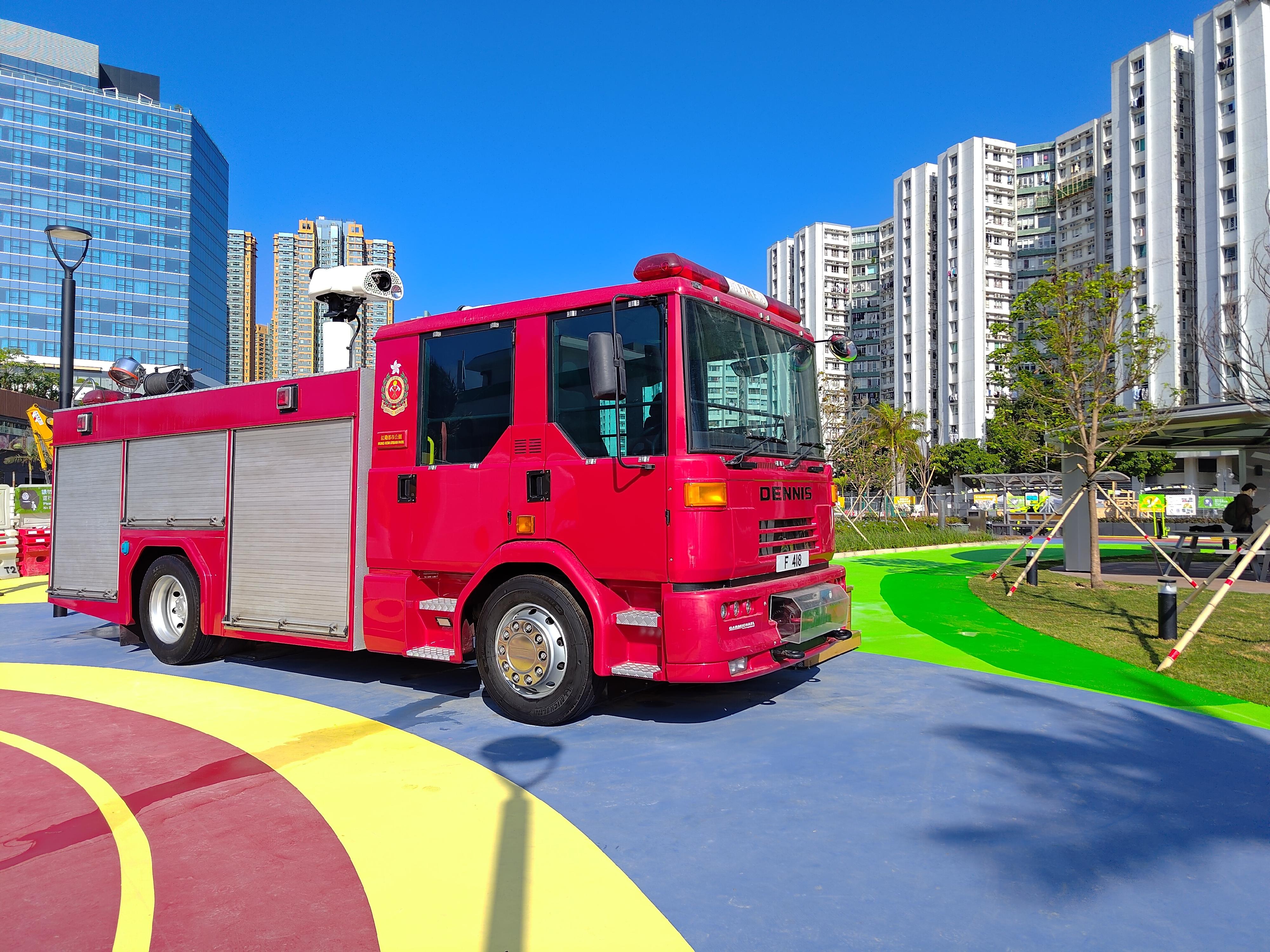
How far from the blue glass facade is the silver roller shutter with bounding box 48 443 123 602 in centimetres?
10167

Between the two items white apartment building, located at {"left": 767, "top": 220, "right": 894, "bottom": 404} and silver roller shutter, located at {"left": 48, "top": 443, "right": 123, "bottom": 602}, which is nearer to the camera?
silver roller shutter, located at {"left": 48, "top": 443, "right": 123, "bottom": 602}

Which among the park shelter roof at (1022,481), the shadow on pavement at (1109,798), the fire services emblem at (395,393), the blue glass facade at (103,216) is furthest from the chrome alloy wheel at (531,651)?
the blue glass facade at (103,216)

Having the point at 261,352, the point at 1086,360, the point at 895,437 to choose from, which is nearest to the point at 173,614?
the point at 1086,360

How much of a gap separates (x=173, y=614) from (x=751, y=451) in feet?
20.7

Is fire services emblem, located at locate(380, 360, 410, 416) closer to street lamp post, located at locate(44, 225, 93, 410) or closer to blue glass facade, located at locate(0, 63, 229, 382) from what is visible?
street lamp post, located at locate(44, 225, 93, 410)

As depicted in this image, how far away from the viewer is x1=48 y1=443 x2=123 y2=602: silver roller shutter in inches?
340

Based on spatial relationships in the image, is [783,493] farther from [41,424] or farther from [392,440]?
[41,424]

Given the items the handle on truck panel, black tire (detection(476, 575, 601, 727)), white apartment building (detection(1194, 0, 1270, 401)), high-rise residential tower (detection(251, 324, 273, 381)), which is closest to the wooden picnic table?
black tire (detection(476, 575, 601, 727))

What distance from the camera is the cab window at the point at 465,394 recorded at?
235 inches

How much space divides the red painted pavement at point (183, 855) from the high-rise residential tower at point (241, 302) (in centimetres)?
15612

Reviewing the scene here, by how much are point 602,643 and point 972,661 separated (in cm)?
448

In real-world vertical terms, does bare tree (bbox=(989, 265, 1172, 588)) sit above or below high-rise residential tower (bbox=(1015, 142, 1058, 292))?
below

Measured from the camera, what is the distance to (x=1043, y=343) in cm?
1335

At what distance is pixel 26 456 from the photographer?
1719 inches
